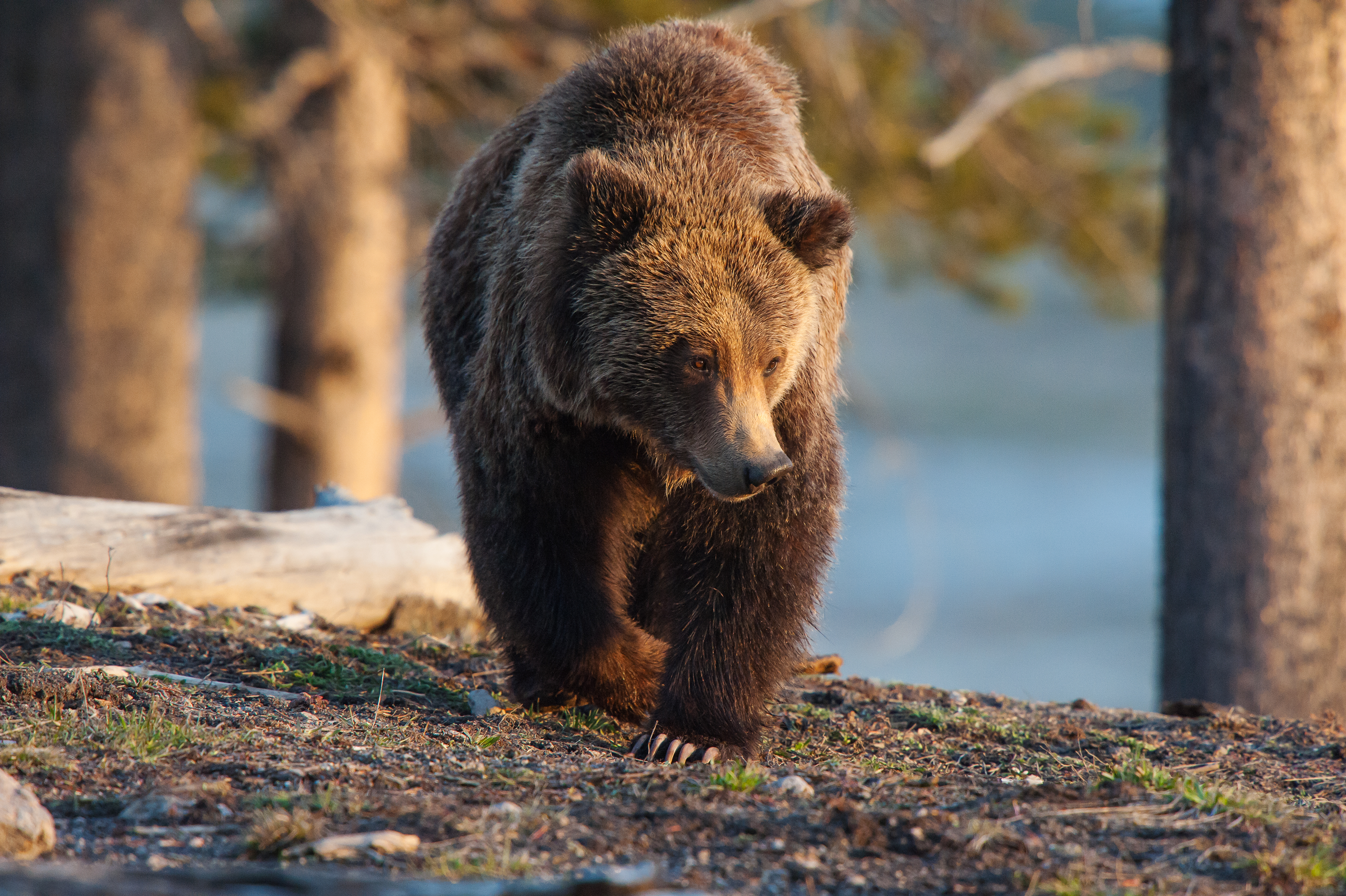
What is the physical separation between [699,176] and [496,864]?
2267 millimetres

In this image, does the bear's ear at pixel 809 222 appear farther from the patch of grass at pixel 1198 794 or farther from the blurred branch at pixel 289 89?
the blurred branch at pixel 289 89

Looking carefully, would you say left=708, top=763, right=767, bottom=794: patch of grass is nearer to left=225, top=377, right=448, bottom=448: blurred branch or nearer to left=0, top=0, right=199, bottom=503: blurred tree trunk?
left=225, top=377, right=448, bottom=448: blurred branch

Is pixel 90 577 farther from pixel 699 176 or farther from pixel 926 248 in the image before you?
pixel 926 248

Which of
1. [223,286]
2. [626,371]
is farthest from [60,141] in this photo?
[626,371]

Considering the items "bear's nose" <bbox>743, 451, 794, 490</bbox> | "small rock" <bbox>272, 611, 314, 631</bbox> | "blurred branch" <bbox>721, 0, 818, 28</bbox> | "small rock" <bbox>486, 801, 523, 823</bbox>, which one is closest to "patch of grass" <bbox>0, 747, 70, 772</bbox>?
"small rock" <bbox>486, 801, 523, 823</bbox>

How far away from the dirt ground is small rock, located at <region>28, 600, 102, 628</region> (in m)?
0.15

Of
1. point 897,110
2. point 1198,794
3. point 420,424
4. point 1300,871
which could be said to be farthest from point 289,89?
point 1300,871

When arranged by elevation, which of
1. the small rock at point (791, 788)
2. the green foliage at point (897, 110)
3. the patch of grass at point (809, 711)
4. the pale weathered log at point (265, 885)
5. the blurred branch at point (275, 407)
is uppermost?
the green foliage at point (897, 110)

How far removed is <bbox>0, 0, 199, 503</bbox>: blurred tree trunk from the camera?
29.8 feet

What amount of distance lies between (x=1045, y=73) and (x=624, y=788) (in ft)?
19.4

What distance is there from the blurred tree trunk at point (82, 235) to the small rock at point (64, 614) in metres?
4.56

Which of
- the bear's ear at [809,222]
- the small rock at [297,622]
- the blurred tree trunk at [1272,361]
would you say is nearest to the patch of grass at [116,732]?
the small rock at [297,622]

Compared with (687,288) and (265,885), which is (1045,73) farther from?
(265,885)

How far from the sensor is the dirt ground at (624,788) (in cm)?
264
